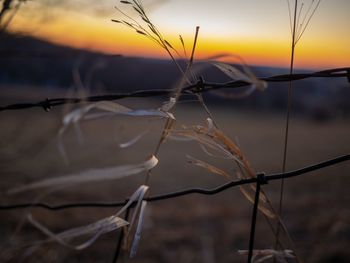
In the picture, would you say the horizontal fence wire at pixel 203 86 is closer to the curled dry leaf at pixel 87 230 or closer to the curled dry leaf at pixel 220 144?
the curled dry leaf at pixel 220 144

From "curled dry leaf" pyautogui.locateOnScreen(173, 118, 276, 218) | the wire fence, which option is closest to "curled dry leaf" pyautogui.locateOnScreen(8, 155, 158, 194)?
the wire fence

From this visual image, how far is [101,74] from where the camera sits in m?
5.90

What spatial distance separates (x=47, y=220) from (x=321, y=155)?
11.4 m

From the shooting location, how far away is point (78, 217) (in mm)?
5984

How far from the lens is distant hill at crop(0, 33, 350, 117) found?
5.61ft

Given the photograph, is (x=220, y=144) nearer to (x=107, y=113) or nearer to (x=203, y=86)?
(x=203, y=86)

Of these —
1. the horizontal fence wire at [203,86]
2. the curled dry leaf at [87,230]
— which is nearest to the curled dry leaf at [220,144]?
the horizontal fence wire at [203,86]

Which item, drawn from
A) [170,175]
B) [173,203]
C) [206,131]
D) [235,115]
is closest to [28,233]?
Result: [173,203]

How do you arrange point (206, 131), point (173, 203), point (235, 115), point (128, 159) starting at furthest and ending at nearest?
point (235, 115) < point (128, 159) < point (173, 203) < point (206, 131)

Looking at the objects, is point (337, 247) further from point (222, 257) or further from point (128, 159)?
point (128, 159)

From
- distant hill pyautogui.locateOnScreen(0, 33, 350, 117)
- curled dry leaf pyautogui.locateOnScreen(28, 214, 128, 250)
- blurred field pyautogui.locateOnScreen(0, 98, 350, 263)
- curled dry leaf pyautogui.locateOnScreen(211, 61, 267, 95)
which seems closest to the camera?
curled dry leaf pyautogui.locateOnScreen(211, 61, 267, 95)

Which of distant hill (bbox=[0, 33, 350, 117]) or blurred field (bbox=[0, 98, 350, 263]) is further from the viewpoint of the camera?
blurred field (bbox=[0, 98, 350, 263])

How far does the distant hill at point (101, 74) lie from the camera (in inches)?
67.3

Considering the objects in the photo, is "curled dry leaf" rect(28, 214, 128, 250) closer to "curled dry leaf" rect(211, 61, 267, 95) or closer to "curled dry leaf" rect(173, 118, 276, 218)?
"curled dry leaf" rect(173, 118, 276, 218)
